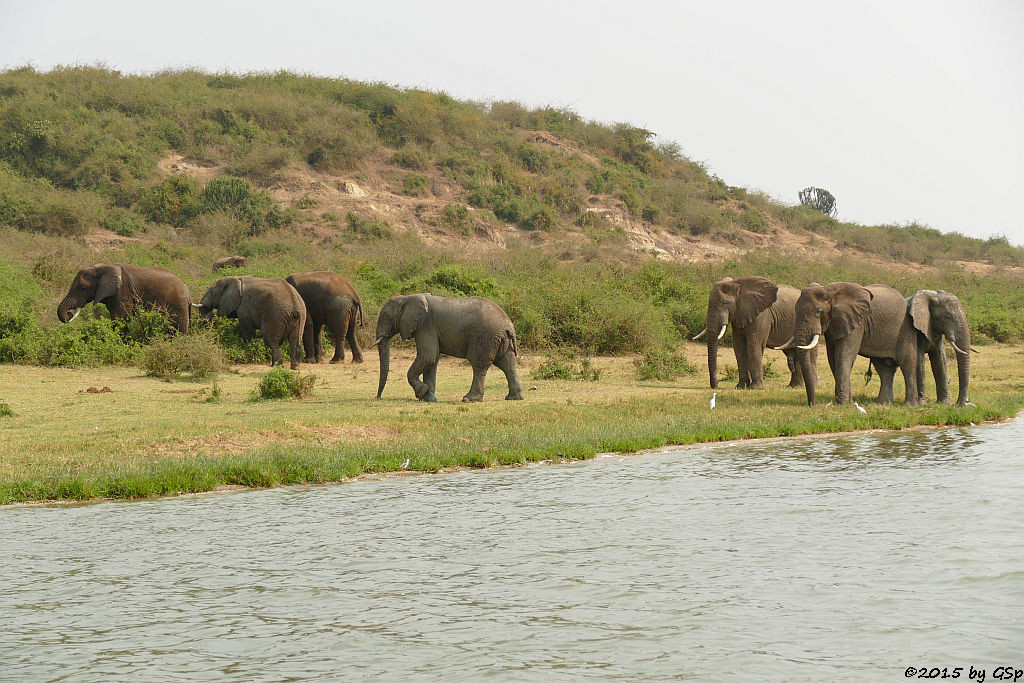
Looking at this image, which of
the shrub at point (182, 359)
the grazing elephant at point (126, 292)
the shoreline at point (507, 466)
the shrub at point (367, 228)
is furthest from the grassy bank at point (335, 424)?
the shrub at point (367, 228)

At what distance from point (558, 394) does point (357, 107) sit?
137ft

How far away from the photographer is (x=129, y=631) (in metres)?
6.09

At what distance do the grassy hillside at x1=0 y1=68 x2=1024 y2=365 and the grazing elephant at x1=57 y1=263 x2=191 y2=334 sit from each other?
3.00 ft

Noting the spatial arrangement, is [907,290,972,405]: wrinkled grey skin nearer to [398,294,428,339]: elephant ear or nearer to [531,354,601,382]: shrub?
[531,354,601,382]: shrub

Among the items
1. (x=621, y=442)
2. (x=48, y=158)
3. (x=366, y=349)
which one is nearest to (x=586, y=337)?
(x=366, y=349)

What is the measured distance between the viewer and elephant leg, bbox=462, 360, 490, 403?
15.8 metres

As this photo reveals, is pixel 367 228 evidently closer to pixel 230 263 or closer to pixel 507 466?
pixel 230 263

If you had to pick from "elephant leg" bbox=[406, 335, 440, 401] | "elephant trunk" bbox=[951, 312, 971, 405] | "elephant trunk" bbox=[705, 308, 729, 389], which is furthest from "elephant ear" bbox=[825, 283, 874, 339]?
"elephant leg" bbox=[406, 335, 440, 401]

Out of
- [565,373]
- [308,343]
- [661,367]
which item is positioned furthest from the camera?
[308,343]

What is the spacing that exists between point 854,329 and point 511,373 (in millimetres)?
5003

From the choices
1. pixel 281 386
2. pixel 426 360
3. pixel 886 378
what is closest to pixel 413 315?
pixel 426 360

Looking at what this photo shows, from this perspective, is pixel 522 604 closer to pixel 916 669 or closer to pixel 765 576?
pixel 765 576

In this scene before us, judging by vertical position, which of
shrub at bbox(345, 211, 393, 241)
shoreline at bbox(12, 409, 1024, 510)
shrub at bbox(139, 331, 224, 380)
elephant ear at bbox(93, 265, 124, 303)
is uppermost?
shrub at bbox(345, 211, 393, 241)

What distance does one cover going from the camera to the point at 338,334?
2241 centimetres
